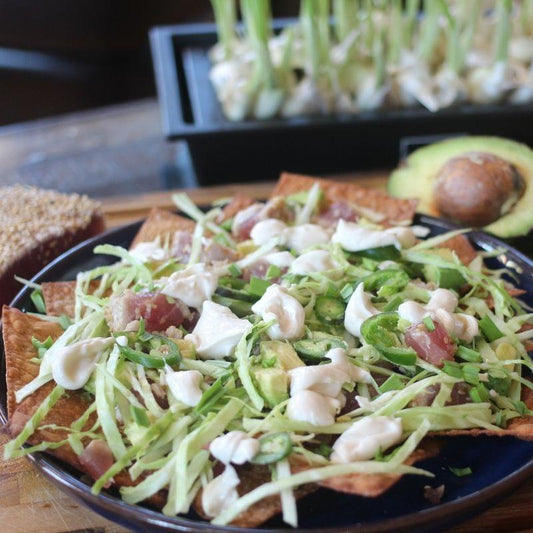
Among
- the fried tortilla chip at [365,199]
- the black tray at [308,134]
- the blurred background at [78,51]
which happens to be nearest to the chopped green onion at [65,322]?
the fried tortilla chip at [365,199]

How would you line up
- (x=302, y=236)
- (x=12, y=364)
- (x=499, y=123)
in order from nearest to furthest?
1. (x=12, y=364)
2. (x=302, y=236)
3. (x=499, y=123)

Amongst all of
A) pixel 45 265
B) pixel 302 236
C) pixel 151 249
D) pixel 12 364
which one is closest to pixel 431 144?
pixel 302 236

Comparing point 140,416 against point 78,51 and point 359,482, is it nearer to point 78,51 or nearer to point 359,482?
point 359,482

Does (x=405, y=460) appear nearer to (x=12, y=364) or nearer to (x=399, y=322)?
(x=399, y=322)

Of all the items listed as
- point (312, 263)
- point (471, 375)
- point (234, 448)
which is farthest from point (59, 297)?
point (471, 375)

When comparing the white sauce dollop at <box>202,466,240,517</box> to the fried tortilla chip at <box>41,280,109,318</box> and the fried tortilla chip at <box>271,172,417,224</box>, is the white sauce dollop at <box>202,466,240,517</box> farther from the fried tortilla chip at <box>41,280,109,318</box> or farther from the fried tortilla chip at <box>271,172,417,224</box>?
the fried tortilla chip at <box>271,172,417,224</box>

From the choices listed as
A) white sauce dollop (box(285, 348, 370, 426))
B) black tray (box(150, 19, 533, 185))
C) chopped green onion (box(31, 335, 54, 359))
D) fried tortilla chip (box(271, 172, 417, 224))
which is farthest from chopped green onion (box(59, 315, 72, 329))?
black tray (box(150, 19, 533, 185))
